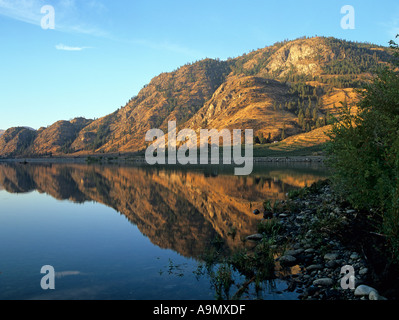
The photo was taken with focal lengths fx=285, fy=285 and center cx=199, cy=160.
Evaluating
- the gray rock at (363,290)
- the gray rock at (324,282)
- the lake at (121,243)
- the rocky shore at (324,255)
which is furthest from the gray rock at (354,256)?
the lake at (121,243)

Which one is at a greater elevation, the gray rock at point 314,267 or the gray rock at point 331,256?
the gray rock at point 331,256

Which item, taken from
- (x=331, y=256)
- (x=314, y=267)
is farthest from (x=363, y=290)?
(x=331, y=256)

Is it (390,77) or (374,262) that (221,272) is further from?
(390,77)

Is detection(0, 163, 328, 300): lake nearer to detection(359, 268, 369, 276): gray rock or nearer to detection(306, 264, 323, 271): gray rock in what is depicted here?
detection(306, 264, 323, 271): gray rock

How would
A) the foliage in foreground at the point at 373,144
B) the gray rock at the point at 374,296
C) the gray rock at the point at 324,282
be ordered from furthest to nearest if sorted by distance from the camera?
the foliage in foreground at the point at 373,144 → the gray rock at the point at 324,282 → the gray rock at the point at 374,296

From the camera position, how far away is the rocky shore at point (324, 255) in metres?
10.2

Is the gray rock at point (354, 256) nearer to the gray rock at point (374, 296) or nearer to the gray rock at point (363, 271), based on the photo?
the gray rock at point (363, 271)

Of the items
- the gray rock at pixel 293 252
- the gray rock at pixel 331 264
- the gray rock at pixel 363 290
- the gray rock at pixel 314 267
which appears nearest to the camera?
the gray rock at pixel 363 290

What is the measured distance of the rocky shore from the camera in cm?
1020

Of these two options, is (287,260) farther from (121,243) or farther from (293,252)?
(121,243)

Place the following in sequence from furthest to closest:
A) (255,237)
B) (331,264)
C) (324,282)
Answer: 1. (255,237)
2. (331,264)
3. (324,282)

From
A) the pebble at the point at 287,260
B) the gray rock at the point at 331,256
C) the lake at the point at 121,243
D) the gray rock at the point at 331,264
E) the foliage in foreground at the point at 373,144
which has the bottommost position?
the lake at the point at 121,243

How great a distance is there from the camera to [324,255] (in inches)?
524
